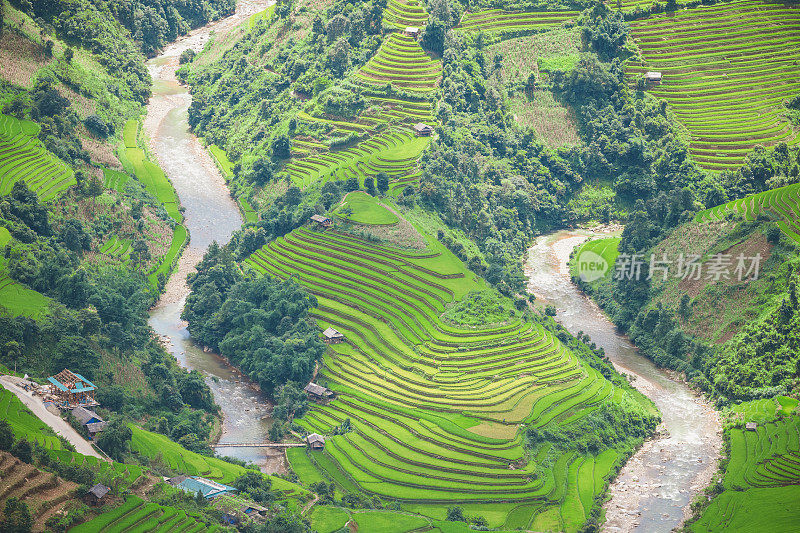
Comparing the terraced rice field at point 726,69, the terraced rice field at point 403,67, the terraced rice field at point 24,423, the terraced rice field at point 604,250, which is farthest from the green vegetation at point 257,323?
the terraced rice field at point 726,69

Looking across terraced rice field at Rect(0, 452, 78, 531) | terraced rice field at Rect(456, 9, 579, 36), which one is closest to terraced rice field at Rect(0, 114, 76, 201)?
terraced rice field at Rect(0, 452, 78, 531)

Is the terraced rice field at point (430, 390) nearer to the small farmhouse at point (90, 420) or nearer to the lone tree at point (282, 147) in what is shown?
the small farmhouse at point (90, 420)

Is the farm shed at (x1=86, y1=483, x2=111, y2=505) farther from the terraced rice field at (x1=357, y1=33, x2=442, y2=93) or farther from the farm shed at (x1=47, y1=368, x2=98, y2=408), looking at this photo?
the terraced rice field at (x1=357, y1=33, x2=442, y2=93)

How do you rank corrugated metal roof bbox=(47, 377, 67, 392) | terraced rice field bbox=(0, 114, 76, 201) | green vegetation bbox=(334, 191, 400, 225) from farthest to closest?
green vegetation bbox=(334, 191, 400, 225) < terraced rice field bbox=(0, 114, 76, 201) < corrugated metal roof bbox=(47, 377, 67, 392)

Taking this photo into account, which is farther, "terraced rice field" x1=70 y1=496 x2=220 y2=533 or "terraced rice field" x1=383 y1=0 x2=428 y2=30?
"terraced rice field" x1=383 y1=0 x2=428 y2=30

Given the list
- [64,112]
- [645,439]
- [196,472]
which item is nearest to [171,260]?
[64,112]

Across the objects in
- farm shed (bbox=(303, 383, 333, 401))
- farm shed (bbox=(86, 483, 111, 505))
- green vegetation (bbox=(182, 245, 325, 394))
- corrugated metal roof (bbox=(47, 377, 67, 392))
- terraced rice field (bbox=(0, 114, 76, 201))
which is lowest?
farm shed (bbox=(303, 383, 333, 401))
